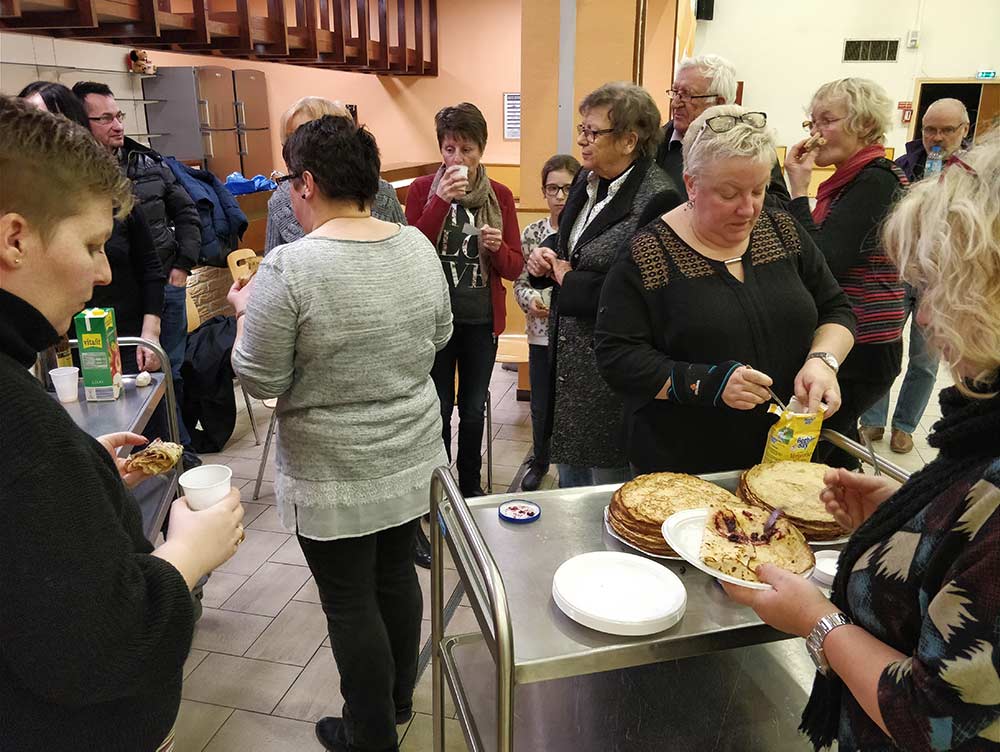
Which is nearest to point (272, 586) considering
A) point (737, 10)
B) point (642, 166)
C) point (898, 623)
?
point (642, 166)

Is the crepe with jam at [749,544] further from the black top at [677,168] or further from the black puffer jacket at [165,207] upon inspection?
the black puffer jacket at [165,207]

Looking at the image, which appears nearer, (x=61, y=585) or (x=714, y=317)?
(x=61, y=585)

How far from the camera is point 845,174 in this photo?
7.87ft

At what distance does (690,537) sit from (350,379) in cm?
78

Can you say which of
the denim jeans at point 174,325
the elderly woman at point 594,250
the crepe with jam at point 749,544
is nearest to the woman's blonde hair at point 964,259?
the crepe with jam at point 749,544

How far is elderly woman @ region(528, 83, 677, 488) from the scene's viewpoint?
6.75 feet

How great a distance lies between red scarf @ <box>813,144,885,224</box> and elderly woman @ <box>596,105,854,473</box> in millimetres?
853

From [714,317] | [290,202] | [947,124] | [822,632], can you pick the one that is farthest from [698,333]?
[947,124]

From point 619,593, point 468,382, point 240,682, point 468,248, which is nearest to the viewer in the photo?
point 619,593

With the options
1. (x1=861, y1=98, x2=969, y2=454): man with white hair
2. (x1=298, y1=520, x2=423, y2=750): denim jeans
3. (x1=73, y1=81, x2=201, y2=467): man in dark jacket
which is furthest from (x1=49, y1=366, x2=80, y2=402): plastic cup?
(x1=861, y1=98, x2=969, y2=454): man with white hair

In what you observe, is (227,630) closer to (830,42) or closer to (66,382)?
(66,382)

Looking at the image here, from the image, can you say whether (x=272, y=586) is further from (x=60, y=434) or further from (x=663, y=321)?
(x=60, y=434)

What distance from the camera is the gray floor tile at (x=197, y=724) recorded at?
197 cm

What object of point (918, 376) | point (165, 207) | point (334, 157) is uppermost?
point (334, 157)
